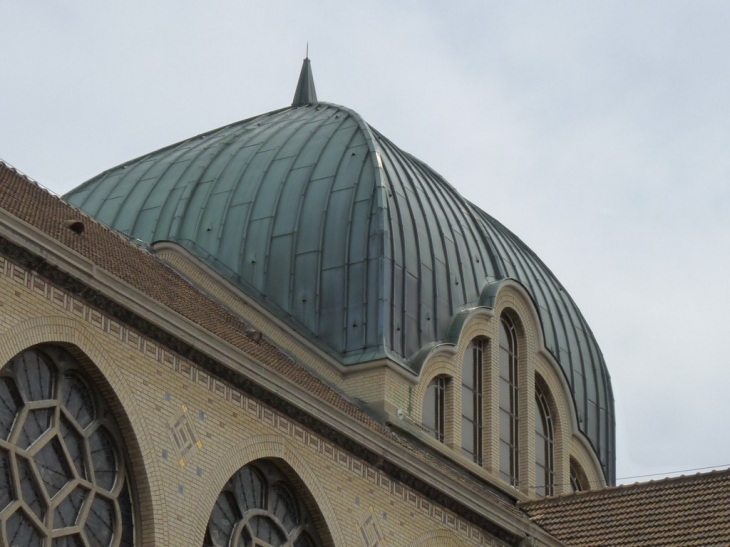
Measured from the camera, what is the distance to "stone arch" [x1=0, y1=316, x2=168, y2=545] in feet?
63.2

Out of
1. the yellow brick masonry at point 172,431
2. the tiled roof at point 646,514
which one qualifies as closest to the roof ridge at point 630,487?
the tiled roof at point 646,514

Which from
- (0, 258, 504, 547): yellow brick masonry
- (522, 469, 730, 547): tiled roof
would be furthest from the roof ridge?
(0, 258, 504, 547): yellow brick masonry

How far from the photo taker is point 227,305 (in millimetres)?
29828

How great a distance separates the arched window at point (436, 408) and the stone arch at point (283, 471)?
722cm

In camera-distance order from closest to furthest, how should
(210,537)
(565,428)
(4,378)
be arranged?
1. (4,378)
2. (210,537)
3. (565,428)

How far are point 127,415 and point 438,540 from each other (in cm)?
620

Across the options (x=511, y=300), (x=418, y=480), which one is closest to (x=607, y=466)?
(x=511, y=300)

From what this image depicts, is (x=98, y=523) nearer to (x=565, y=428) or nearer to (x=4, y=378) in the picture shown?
(x=4, y=378)

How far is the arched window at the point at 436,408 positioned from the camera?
97.3 ft

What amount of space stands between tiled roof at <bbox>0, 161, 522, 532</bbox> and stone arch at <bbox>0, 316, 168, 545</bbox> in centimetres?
189

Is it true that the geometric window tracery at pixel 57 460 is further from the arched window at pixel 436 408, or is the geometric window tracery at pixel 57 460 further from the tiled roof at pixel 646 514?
the arched window at pixel 436 408

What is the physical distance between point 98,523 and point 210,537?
1890 mm

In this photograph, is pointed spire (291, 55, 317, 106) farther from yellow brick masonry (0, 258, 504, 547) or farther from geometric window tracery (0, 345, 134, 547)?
geometric window tracery (0, 345, 134, 547)

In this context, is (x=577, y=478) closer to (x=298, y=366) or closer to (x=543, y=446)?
(x=543, y=446)
